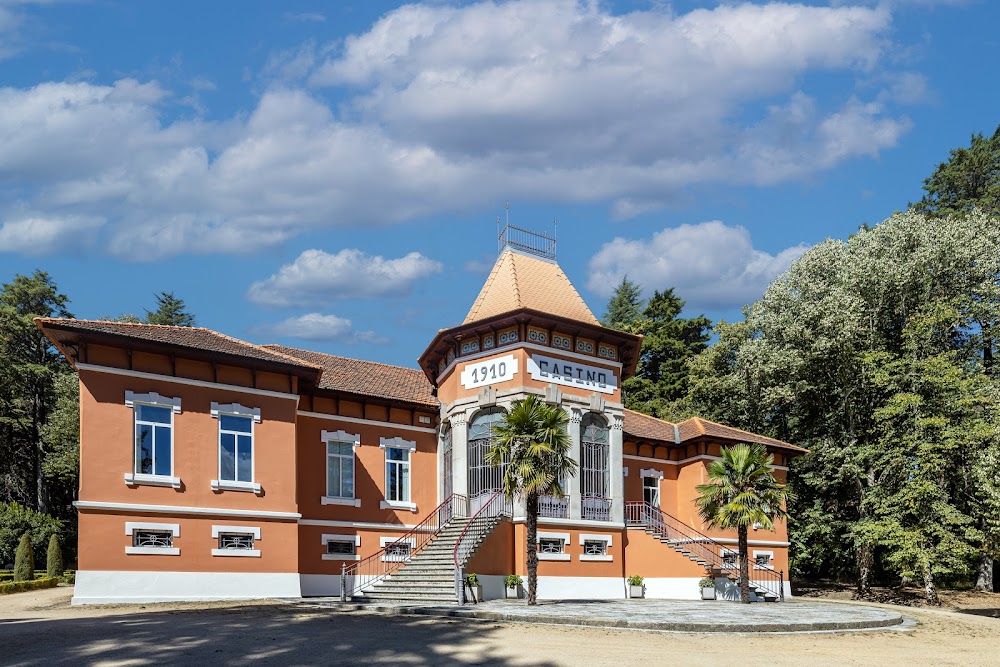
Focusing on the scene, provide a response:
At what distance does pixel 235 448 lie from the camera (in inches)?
1008

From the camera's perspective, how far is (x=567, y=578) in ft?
93.4

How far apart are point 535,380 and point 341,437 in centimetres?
676

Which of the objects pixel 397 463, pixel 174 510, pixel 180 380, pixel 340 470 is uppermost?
pixel 180 380

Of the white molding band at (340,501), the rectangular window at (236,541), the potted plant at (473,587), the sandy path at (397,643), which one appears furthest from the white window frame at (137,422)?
the potted plant at (473,587)

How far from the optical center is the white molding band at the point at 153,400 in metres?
24.1

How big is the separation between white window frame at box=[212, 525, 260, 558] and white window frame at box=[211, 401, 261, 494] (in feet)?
3.47

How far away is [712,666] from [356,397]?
18250 millimetres

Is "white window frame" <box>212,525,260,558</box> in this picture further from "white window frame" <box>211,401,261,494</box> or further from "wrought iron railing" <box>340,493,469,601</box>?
"wrought iron railing" <box>340,493,469,601</box>

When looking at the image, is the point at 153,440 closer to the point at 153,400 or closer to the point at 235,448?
the point at 153,400

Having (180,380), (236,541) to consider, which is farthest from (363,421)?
(180,380)

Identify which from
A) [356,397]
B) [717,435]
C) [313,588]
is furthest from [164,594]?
[717,435]

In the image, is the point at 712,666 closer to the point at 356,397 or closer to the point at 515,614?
the point at 515,614

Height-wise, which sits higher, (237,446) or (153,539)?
(237,446)

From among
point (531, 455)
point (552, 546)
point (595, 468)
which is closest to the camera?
point (531, 455)
